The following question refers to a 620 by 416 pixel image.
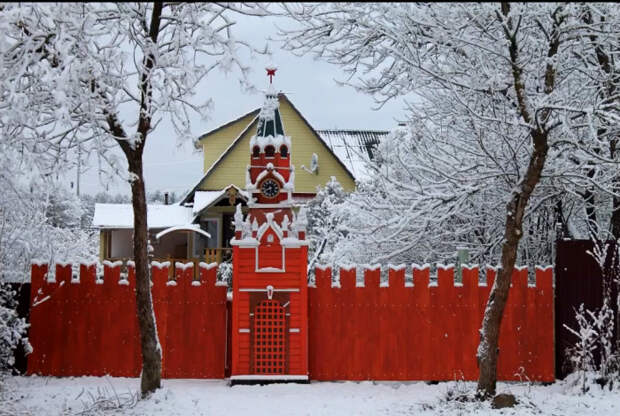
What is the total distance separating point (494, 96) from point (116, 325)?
248 inches

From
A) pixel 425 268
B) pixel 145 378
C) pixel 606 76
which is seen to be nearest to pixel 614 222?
pixel 606 76

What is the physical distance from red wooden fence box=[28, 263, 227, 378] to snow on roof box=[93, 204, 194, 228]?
12686 millimetres

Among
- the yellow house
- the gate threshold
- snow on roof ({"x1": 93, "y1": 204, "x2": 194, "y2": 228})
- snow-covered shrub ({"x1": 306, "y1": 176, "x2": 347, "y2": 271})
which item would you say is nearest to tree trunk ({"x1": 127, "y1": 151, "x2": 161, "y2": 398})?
the gate threshold

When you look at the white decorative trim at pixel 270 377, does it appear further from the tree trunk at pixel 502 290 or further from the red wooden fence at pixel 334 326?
the tree trunk at pixel 502 290

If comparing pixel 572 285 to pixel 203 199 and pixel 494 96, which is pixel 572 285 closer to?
pixel 494 96

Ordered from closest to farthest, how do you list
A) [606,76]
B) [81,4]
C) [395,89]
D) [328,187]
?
1. [81,4]
2. [606,76]
3. [395,89]
4. [328,187]

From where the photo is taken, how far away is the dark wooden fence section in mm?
9188

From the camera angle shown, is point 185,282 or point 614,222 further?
point 614,222

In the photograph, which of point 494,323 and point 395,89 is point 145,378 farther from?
point 395,89

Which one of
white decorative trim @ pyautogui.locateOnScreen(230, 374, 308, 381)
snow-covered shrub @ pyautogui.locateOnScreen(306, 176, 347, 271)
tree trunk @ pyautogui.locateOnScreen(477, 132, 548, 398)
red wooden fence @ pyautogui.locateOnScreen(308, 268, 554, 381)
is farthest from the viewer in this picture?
snow-covered shrub @ pyautogui.locateOnScreen(306, 176, 347, 271)

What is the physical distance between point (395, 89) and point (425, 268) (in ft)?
9.41

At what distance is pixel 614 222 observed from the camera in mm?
10664

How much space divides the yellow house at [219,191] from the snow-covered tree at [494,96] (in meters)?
11.4

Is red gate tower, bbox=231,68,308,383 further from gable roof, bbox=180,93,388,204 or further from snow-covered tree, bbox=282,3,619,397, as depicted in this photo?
gable roof, bbox=180,93,388,204
